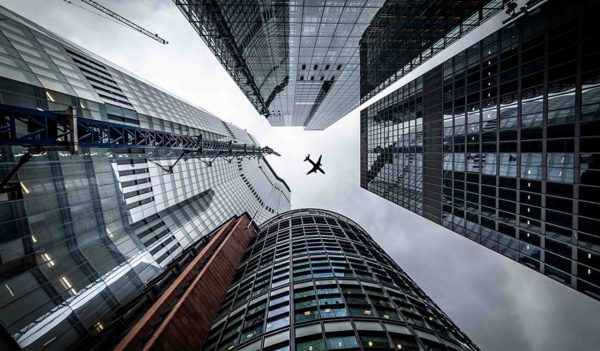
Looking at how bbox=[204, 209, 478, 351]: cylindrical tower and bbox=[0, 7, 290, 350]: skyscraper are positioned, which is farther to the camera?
bbox=[204, 209, 478, 351]: cylindrical tower

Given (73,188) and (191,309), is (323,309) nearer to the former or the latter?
(191,309)

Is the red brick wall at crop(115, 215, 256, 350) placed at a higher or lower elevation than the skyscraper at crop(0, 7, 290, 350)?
lower

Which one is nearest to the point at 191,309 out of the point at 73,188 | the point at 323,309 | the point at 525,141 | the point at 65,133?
the point at 323,309

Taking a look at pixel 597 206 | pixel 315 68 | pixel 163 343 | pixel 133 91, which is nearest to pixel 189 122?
pixel 133 91

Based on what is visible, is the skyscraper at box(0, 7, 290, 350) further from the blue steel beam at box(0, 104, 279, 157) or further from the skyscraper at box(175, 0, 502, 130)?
the skyscraper at box(175, 0, 502, 130)

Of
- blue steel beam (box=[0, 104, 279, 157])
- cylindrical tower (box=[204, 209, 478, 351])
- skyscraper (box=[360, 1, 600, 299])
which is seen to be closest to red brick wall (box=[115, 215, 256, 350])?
cylindrical tower (box=[204, 209, 478, 351])

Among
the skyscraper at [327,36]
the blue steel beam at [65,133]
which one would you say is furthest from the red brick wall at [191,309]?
the skyscraper at [327,36]
